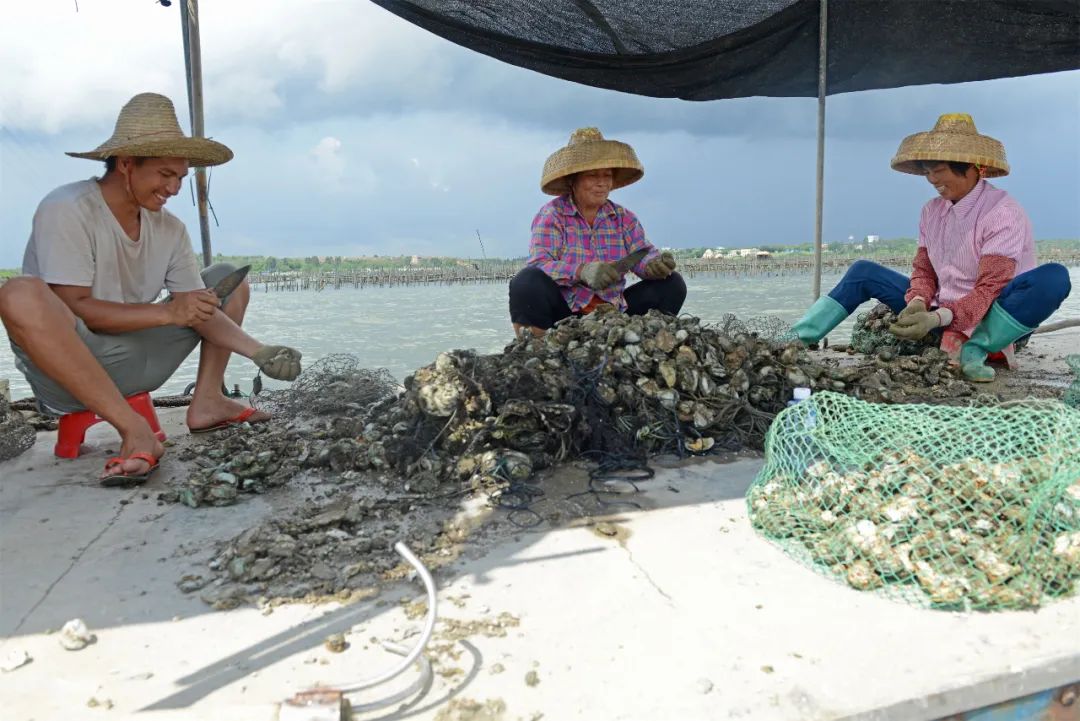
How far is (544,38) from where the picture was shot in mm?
4707

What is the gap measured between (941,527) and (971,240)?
115 inches

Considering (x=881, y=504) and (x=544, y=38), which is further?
(x=544, y=38)

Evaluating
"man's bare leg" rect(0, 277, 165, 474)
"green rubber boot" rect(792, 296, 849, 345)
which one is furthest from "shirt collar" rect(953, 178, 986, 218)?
"man's bare leg" rect(0, 277, 165, 474)

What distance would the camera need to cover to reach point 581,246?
14.1 feet

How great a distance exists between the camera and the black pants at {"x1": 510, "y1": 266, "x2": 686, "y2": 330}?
427 cm

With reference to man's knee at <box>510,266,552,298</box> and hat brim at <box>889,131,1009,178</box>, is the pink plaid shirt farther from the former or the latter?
hat brim at <box>889,131,1009,178</box>

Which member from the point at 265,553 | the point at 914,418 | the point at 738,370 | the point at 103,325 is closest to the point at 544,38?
the point at 738,370

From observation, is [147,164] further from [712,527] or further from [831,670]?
[831,670]

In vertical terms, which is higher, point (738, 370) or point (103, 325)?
point (103, 325)

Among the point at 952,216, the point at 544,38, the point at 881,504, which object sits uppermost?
the point at 544,38

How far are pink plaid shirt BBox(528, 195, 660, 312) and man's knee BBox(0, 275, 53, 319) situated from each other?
245 centimetres

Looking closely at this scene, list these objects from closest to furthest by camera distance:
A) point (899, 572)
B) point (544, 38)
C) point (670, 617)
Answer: point (670, 617)
point (899, 572)
point (544, 38)

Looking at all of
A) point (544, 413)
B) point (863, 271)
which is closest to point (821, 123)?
point (863, 271)

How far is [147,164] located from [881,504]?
9.38ft
